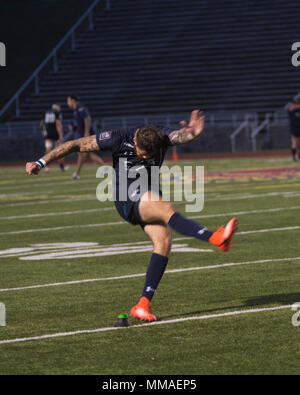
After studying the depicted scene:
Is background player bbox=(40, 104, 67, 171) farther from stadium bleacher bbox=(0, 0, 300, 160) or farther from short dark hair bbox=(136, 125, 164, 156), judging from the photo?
short dark hair bbox=(136, 125, 164, 156)

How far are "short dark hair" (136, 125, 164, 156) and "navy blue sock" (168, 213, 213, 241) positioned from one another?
1.73ft

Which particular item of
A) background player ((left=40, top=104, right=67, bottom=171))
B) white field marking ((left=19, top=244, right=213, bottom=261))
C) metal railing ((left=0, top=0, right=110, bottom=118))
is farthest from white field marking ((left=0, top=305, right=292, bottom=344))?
metal railing ((left=0, top=0, right=110, bottom=118))

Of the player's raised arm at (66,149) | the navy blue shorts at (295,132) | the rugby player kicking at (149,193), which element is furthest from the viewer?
the navy blue shorts at (295,132)

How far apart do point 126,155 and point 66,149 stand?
48 centimetres

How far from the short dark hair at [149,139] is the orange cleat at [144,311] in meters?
1.10

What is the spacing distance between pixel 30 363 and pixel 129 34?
41683mm

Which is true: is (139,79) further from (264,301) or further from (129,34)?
(264,301)

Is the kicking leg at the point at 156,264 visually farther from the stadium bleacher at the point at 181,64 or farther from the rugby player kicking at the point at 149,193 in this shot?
the stadium bleacher at the point at 181,64

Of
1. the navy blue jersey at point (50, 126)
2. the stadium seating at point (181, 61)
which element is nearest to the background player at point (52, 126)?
the navy blue jersey at point (50, 126)

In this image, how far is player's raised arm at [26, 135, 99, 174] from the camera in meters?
7.72

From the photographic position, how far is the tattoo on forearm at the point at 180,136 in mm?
7410

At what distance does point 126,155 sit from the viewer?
7.67 metres

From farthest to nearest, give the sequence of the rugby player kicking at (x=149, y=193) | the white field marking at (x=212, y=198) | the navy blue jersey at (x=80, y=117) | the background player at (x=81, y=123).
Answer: the navy blue jersey at (x=80, y=117)
the background player at (x=81, y=123)
the white field marking at (x=212, y=198)
the rugby player kicking at (x=149, y=193)

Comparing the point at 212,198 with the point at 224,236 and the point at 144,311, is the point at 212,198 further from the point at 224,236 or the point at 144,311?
the point at 224,236
